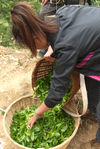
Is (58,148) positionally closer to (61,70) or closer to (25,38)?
(61,70)

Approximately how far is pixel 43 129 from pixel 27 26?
120 cm

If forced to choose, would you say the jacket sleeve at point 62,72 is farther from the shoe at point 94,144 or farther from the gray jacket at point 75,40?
the shoe at point 94,144

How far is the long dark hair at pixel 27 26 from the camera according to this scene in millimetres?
1208

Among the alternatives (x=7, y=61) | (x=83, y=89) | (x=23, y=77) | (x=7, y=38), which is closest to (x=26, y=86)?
(x=23, y=77)

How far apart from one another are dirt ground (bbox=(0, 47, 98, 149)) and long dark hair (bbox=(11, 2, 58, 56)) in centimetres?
139

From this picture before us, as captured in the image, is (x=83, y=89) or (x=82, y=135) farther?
(x=82, y=135)


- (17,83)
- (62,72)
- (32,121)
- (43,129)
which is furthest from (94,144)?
(17,83)

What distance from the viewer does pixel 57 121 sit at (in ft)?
6.74

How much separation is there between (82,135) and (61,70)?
1257mm

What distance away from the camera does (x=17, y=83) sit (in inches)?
116

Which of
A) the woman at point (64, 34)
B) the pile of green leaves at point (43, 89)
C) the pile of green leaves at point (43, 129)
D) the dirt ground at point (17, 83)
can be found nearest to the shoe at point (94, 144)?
the dirt ground at point (17, 83)

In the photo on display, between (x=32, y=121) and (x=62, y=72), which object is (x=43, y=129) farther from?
(x=62, y=72)

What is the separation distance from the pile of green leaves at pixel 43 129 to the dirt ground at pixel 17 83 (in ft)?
0.87

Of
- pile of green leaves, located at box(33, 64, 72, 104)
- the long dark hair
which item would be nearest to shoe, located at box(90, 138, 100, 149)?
pile of green leaves, located at box(33, 64, 72, 104)
